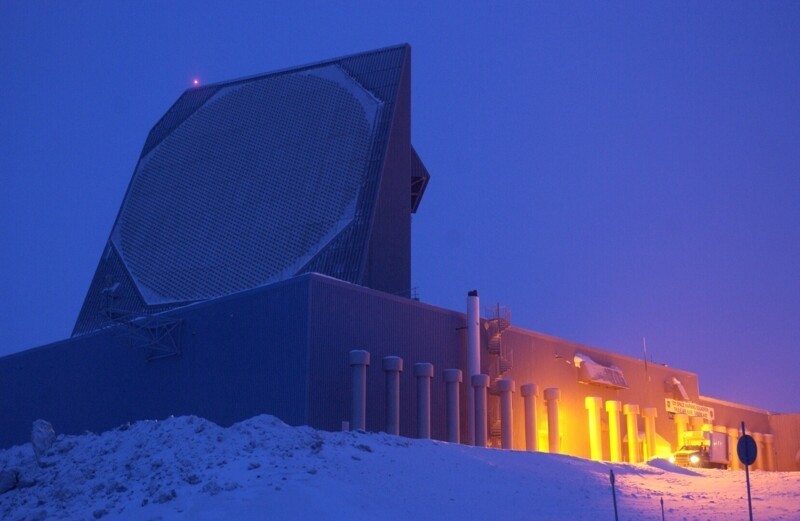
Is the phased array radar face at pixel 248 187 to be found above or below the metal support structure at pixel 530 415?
above

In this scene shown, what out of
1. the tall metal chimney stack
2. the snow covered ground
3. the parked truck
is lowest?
the snow covered ground

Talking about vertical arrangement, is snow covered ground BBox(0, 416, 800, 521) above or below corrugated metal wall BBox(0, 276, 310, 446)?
below

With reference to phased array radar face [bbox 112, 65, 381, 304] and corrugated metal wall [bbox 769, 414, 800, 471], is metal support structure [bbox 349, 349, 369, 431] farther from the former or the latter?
corrugated metal wall [bbox 769, 414, 800, 471]

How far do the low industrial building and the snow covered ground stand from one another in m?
8.59

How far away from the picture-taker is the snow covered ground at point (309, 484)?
2052 cm

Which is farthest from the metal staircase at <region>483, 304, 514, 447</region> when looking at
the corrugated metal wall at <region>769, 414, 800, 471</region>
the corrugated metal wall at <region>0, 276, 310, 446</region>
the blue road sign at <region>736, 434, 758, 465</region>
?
the corrugated metal wall at <region>769, 414, 800, 471</region>

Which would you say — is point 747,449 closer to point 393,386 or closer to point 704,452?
point 393,386

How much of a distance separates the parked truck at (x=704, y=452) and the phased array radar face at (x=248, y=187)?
20.2 metres

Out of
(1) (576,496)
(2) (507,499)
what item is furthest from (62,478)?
(1) (576,496)

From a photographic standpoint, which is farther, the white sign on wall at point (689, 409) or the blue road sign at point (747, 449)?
the white sign on wall at point (689, 409)

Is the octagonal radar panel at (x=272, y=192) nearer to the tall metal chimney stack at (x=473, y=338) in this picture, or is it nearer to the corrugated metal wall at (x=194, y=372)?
the corrugated metal wall at (x=194, y=372)

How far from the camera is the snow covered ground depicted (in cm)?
2052

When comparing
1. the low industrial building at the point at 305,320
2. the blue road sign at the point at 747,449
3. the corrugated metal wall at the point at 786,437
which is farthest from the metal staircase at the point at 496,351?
the corrugated metal wall at the point at 786,437

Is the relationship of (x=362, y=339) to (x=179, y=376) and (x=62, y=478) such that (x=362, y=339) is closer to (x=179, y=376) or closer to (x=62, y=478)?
(x=179, y=376)
